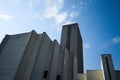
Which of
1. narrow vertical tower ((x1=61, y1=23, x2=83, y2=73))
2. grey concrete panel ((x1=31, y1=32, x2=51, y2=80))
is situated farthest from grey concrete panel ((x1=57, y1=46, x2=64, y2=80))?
narrow vertical tower ((x1=61, y1=23, x2=83, y2=73))

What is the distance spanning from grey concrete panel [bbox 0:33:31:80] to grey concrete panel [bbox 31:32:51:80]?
231 cm

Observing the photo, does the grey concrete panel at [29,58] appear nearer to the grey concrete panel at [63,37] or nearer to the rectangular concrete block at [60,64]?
the rectangular concrete block at [60,64]

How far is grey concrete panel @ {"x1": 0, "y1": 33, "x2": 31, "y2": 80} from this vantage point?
1282cm

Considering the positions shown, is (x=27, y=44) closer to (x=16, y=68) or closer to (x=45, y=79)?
(x=16, y=68)

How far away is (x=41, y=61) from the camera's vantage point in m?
16.0

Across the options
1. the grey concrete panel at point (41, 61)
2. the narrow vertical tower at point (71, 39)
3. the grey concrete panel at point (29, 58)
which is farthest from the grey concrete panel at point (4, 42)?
the narrow vertical tower at point (71, 39)

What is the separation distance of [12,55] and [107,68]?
2277 centimetres

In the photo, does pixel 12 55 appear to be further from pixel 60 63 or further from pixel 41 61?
pixel 60 63

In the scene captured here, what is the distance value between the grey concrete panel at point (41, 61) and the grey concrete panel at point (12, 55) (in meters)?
2.31

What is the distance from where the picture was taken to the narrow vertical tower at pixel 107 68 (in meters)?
25.9

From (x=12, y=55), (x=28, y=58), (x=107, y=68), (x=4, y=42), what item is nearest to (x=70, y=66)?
(x=107, y=68)

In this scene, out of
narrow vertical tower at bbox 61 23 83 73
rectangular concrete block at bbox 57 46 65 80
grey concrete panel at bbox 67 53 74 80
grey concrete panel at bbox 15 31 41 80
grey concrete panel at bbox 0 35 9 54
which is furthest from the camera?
narrow vertical tower at bbox 61 23 83 73

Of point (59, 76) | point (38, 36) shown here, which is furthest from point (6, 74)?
point (59, 76)

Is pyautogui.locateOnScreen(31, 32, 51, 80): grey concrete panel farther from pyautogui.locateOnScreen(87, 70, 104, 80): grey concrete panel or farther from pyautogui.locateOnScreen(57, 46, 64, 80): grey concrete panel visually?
pyautogui.locateOnScreen(87, 70, 104, 80): grey concrete panel
